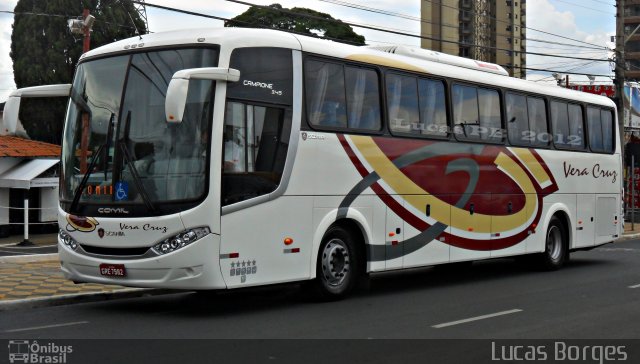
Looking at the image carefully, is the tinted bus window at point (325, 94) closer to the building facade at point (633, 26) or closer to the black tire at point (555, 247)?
the black tire at point (555, 247)

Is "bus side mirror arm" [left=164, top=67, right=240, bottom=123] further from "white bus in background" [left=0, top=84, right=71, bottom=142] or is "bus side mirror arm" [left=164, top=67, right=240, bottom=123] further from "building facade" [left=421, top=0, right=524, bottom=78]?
"building facade" [left=421, top=0, right=524, bottom=78]

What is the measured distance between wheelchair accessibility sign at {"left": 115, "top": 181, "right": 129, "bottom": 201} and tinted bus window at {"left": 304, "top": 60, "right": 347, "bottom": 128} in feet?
8.94

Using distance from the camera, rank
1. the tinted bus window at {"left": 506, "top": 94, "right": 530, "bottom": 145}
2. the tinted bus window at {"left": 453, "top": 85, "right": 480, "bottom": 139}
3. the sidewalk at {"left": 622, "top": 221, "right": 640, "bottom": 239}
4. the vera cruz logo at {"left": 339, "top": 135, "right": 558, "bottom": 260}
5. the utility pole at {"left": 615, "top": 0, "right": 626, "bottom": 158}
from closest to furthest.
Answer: the vera cruz logo at {"left": 339, "top": 135, "right": 558, "bottom": 260}
the tinted bus window at {"left": 453, "top": 85, "right": 480, "bottom": 139}
the tinted bus window at {"left": 506, "top": 94, "right": 530, "bottom": 145}
the sidewalk at {"left": 622, "top": 221, "right": 640, "bottom": 239}
the utility pole at {"left": 615, "top": 0, "right": 626, "bottom": 158}

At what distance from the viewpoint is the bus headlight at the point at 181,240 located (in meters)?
10.0

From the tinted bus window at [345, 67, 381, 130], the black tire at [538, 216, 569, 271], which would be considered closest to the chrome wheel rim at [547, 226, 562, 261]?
the black tire at [538, 216, 569, 271]

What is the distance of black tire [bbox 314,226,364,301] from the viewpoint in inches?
460

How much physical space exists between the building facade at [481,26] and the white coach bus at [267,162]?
96.8 meters

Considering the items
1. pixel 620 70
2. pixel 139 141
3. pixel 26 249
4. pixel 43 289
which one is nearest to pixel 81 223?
pixel 139 141

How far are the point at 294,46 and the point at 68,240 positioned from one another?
157 inches

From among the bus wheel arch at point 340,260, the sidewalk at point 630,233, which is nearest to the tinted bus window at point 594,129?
the bus wheel arch at point 340,260

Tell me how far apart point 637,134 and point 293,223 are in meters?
41.1
